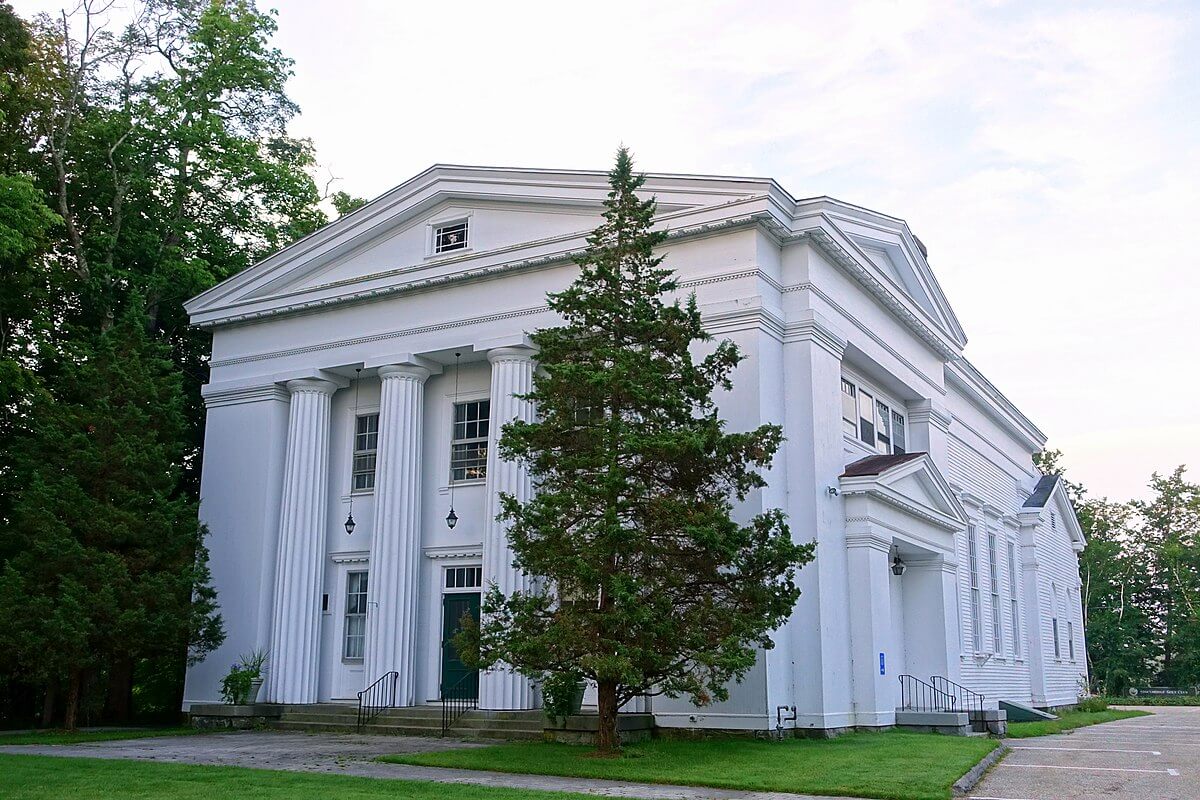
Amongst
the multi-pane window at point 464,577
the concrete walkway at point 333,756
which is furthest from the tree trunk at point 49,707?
the multi-pane window at point 464,577

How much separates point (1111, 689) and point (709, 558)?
4280cm

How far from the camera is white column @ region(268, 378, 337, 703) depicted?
23.3 meters

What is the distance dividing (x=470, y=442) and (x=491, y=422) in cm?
135

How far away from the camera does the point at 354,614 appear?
23953 millimetres

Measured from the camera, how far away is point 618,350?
15.7 meters

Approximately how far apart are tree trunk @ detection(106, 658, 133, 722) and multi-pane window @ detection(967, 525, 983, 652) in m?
19.9

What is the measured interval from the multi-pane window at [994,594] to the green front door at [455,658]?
48.3 feet

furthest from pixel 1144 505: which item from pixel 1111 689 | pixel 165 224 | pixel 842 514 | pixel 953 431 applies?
pixel 165 224

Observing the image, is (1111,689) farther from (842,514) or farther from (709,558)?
(709,558)

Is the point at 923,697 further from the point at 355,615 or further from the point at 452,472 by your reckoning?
the point at 355,615

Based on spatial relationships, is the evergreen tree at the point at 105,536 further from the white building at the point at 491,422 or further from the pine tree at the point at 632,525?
the pine tree at the point at 632,525

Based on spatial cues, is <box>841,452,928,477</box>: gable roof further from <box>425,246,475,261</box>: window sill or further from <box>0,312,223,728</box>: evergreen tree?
<box>0,312,223,728</box>: evergreen tree

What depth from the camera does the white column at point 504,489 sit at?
2042 cm

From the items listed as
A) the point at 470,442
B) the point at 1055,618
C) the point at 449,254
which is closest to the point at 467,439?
the point at 470,442
